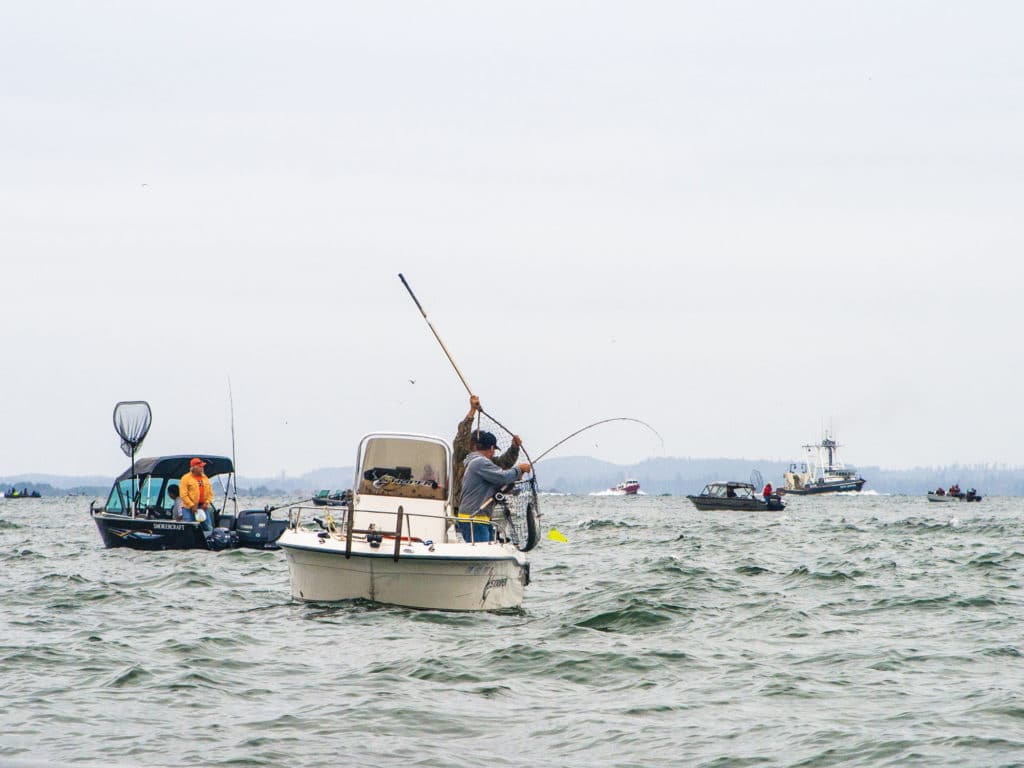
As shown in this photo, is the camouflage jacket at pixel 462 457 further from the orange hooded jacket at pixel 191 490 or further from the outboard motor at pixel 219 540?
the orange hooded jacket at pixel 191 490

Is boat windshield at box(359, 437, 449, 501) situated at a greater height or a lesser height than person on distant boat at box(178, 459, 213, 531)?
greater

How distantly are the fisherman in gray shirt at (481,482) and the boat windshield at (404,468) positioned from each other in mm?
684

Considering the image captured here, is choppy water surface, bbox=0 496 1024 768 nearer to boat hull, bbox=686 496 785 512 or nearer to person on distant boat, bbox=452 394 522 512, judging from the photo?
person on distant boat, bbox=452 394 522 512

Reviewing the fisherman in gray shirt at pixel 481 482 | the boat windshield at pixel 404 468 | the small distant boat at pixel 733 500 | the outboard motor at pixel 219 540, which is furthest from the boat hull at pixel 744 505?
the fisherman in gray shirt at pixel 481 482

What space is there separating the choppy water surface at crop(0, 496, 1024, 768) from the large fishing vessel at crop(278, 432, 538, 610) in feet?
1.02

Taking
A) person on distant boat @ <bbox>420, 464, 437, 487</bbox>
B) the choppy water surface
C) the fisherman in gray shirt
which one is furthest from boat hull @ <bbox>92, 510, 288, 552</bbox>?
the fisherman in gray shirt

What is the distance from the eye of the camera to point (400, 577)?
14148 mm

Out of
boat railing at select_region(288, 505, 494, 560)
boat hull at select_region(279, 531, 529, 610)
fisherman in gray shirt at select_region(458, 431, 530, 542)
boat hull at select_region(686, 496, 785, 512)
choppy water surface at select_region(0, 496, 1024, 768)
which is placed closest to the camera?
choppy water surface at select_region(0, 496, 1024, 768)

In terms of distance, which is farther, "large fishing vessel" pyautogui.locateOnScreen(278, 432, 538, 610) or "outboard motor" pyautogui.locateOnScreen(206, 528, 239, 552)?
"outboard motor" pyautogui.locateOnScreen(206, 528, 239, 552)

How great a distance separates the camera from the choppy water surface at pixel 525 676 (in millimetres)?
8344

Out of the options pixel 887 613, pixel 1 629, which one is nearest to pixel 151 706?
pixel 1 629

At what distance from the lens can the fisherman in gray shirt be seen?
15.5 m

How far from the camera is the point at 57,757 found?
792 cm

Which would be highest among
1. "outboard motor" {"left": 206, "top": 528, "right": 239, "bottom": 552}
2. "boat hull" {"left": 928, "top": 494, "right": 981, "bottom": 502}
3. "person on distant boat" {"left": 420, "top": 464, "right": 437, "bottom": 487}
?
"person on distant boat" {"left": 420, "top": 464, "right": 437, "bottom": 487}
